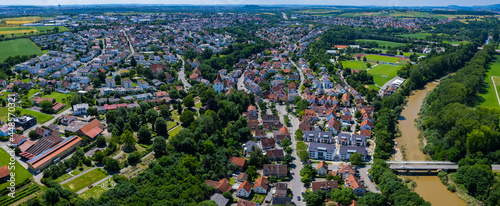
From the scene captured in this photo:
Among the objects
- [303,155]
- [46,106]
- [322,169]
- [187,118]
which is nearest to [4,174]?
[46,106]

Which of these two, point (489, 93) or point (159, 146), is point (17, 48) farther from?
point (489, 93)

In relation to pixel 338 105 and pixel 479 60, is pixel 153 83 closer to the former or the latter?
pixel 338 105

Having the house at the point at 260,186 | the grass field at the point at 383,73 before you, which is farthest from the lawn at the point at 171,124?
the grass field at the point at 383,73

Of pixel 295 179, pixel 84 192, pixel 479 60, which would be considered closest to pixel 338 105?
pixel 295 179

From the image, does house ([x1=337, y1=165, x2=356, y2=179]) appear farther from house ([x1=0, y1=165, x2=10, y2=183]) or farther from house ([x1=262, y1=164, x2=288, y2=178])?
house ([x1=0, y1=165, x2=10, y2=183])

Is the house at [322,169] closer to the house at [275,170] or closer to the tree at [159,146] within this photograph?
the house at [275,170]

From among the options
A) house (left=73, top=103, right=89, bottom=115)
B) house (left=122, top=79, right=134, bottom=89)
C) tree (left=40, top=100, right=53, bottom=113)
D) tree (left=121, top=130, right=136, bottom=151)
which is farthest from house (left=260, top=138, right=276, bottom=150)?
tree (left=40, top=100, right=53, bottom=113)
